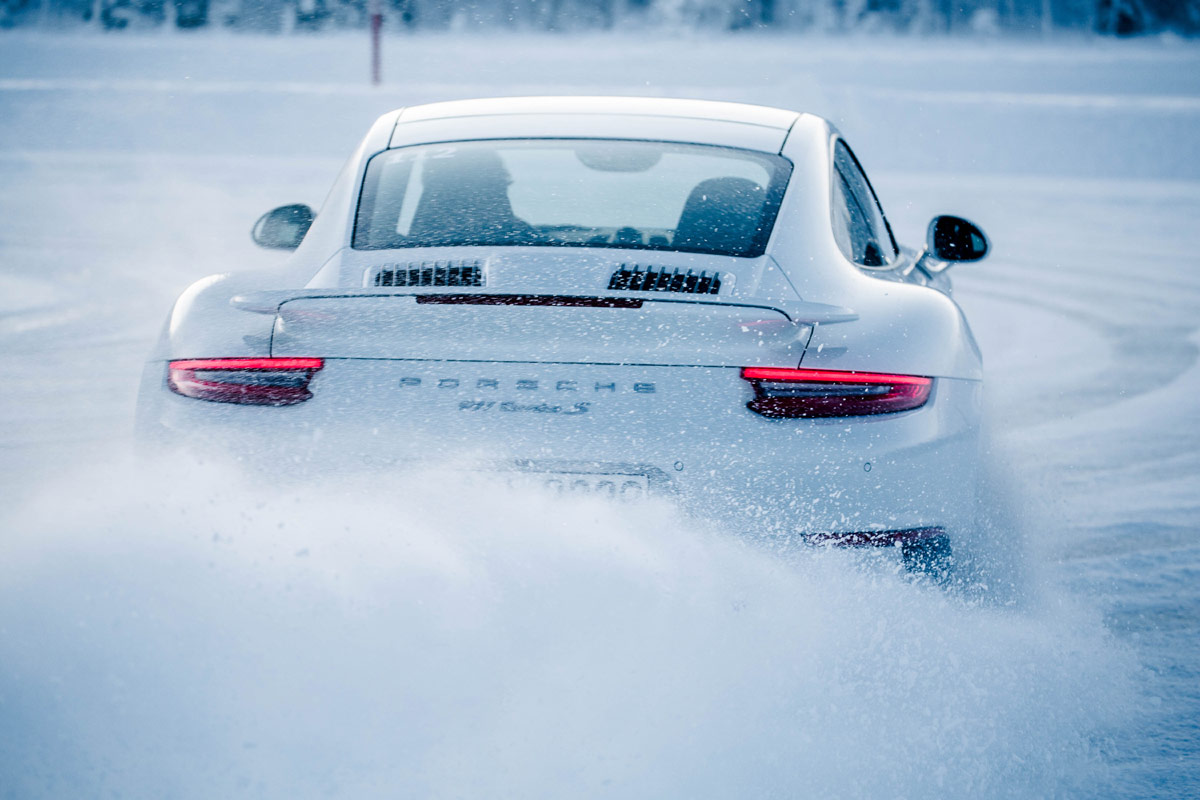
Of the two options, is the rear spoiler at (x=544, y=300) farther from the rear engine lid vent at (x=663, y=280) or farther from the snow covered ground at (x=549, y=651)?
the snow covered ground at (x=549, y=651)

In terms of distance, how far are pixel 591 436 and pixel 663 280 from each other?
499 millimetres

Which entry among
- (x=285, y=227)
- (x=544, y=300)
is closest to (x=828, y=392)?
(x=544, y=300)

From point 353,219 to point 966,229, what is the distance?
223 centimetres

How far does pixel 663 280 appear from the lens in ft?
10.7

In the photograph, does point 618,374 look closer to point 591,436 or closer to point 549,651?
point 591,436

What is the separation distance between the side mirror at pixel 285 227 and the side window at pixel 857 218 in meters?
1.73

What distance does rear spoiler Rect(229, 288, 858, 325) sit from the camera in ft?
10.1

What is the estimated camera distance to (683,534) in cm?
303

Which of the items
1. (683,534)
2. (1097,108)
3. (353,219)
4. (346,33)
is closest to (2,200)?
(353,219)

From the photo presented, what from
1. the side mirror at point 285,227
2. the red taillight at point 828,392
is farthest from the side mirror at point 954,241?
the side mirror at point 285,227

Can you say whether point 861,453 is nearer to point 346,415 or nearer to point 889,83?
point 346,415

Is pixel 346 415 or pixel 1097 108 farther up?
pixel 346 415

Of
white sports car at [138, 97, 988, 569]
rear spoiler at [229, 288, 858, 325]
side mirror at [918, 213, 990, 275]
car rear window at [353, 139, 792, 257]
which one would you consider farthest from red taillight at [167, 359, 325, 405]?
side mirror at [918, 213, 990, 275]

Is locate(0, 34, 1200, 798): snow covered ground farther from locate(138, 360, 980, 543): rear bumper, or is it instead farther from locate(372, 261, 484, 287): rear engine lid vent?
locate(372, 261, 484, 287): rear engine lid vent
